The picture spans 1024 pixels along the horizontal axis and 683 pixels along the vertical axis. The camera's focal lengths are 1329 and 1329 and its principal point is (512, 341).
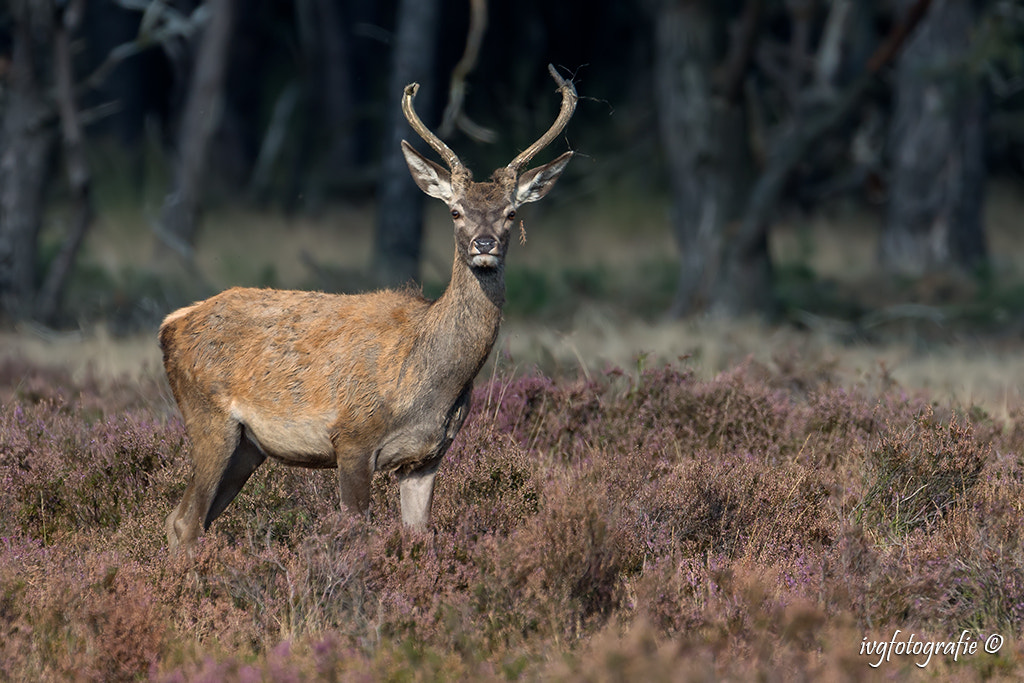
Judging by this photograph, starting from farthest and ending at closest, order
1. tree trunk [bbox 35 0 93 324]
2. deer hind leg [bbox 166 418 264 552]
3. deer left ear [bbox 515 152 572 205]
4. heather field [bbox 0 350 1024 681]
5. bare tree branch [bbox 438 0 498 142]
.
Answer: tree trunk [bbox 35 0 93 324] → bare tree branch [bbox 438 0 498 142] → deer left ear [bbox 515 152 572 205] → deer hind leg [bbox 166 418 264 552] → heather field [bbox 0 350 1024 681]

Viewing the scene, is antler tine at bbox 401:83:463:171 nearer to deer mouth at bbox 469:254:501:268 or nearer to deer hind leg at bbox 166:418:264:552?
deer mouth at bbox 469:254:501:268

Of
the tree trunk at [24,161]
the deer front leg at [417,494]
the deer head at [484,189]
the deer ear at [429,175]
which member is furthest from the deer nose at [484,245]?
the tree trunk at [24,161]

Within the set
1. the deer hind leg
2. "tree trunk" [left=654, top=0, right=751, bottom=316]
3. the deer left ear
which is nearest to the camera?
the deer hind leg

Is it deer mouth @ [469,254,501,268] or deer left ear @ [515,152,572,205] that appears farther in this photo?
deer left ear @ [515,152,572,205]

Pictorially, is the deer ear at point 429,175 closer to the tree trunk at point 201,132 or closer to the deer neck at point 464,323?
the deer neck at point 464,323

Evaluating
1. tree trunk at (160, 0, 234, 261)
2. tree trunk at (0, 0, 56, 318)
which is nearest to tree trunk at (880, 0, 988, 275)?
tree trunk at (160, 0, 234, 261)

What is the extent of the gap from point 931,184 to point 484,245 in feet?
47.8

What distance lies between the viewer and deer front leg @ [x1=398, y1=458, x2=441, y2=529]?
21.2 feet

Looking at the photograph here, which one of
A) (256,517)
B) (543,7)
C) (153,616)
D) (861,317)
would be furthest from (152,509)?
(543,7)

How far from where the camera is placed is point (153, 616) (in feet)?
17.4

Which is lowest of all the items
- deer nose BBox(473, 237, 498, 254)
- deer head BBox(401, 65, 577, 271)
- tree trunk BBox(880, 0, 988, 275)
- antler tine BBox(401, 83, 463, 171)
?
tree trunk BBox(880, 0, 988, 275)

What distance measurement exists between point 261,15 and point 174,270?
17.3 m

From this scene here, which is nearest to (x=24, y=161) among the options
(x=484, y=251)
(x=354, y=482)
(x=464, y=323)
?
(x=464, y=323)

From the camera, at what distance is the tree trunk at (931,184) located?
19125 mm
